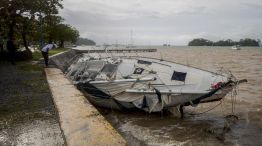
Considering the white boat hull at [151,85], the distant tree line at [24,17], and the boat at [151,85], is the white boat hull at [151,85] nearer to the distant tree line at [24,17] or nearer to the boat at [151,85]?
the boat at [151,85]

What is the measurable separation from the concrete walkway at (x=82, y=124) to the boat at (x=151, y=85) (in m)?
3.71

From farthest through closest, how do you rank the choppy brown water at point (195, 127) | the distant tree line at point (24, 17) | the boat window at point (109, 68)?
the distant tree line at point (24, 17) < the boat window at point (109, 68) < the choppy brown water at point (195, 127)

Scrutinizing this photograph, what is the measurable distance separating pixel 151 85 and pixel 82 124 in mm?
6883

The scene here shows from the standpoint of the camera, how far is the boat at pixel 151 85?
42.2ft

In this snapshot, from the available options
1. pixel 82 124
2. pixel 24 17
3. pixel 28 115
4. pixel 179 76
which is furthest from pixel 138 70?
pixel 24 17

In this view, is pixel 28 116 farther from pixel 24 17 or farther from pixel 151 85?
pixel 24 17

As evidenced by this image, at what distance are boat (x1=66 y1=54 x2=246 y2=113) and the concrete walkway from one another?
371 centimetres

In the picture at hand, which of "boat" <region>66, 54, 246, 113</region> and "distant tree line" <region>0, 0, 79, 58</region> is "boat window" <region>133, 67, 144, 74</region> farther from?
"distant tree line" <region>0, 0, 79, 58</region>

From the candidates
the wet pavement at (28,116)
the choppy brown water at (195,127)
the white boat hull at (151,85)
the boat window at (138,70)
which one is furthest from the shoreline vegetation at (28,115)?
the boat window at (138,70)

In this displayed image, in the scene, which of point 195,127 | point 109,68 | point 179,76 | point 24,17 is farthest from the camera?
point 24,17

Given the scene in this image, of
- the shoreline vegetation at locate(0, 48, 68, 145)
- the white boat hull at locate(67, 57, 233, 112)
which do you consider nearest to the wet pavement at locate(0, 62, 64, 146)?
the shoreline vegetation at locate(0, 48, 68, 145)

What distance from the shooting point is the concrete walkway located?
19.4 ft

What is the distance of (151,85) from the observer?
538 inches

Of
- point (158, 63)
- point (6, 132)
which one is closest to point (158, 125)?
point (158, 63)
